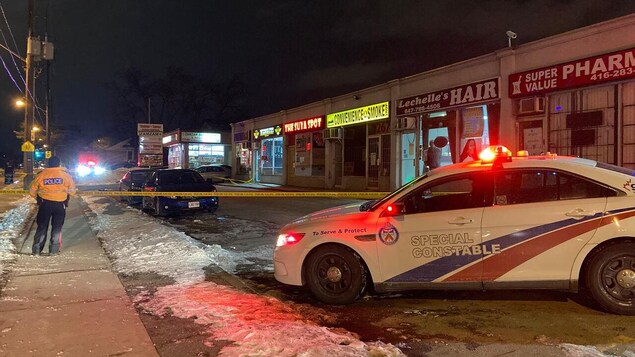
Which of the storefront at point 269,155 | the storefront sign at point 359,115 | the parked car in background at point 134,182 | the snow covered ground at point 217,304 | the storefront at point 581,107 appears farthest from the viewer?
the storefront at point 269,155

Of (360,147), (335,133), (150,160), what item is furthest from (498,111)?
(150,160)

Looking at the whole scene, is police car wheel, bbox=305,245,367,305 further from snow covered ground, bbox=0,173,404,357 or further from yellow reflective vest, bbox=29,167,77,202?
yellow reflective vest, bbox=29,167,77,202

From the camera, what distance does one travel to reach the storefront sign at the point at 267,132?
33.3 meters

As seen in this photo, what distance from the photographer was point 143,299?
5715mm

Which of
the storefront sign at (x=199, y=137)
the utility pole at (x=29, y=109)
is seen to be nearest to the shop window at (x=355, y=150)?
the utility pole at (x=29, y=109)

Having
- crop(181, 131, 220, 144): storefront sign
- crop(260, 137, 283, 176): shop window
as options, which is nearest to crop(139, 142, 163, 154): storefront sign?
crop(260, 137, 283, 176): shop window

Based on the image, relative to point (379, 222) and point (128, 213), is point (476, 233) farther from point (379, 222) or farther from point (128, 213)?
point (128, 213)

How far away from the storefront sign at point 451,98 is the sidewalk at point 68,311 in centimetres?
1341

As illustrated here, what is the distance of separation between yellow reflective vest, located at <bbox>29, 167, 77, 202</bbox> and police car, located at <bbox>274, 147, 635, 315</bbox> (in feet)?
15.5

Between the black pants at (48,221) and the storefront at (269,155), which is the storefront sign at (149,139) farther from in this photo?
the black pants at (48,221)

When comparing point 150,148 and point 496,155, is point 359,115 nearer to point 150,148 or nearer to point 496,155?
point 150,148

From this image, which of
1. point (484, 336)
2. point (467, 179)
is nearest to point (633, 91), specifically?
point (467, 179)

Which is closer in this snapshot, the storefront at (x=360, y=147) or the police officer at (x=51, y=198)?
the police officer at (x=51, y=198)

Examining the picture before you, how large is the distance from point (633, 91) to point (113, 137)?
93.5 meters
